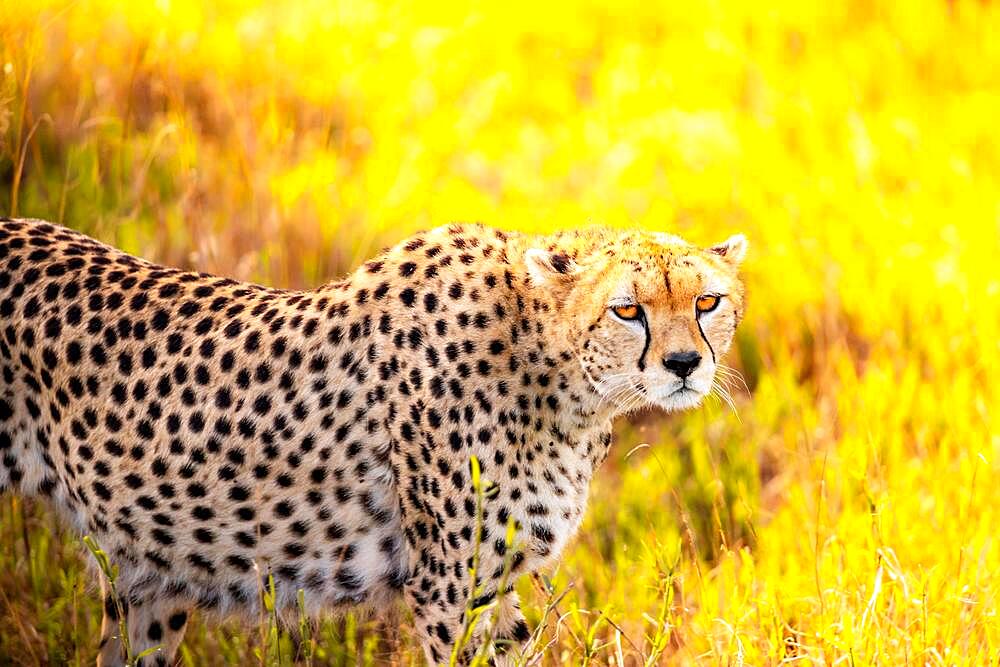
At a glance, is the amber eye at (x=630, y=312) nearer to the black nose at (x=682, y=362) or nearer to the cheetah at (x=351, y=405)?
the cheetah at (x=351, y=405)

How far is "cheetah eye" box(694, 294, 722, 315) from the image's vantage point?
Result: 10.5ft

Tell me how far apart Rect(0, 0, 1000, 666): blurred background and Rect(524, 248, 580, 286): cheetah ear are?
2.23ft

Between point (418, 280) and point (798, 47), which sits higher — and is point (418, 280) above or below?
below

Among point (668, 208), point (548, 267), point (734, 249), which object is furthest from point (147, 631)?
point (668, 208)

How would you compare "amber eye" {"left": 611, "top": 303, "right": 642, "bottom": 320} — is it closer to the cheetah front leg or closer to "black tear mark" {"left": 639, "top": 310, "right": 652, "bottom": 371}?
"black tear mark" {"left": 639, "top": 310, "right": 652, "bottom": 371}

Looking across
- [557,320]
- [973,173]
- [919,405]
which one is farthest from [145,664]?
[973,173]

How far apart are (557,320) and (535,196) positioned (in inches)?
137

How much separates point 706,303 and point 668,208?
11.2 ft

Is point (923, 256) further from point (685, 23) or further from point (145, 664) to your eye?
point (145, 664)

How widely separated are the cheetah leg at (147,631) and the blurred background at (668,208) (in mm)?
131

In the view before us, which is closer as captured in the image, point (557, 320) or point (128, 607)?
point (557, 320)

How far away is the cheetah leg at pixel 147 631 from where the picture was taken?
3730mm

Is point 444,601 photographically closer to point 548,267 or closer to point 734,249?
point 548,267

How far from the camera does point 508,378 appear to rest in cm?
335
